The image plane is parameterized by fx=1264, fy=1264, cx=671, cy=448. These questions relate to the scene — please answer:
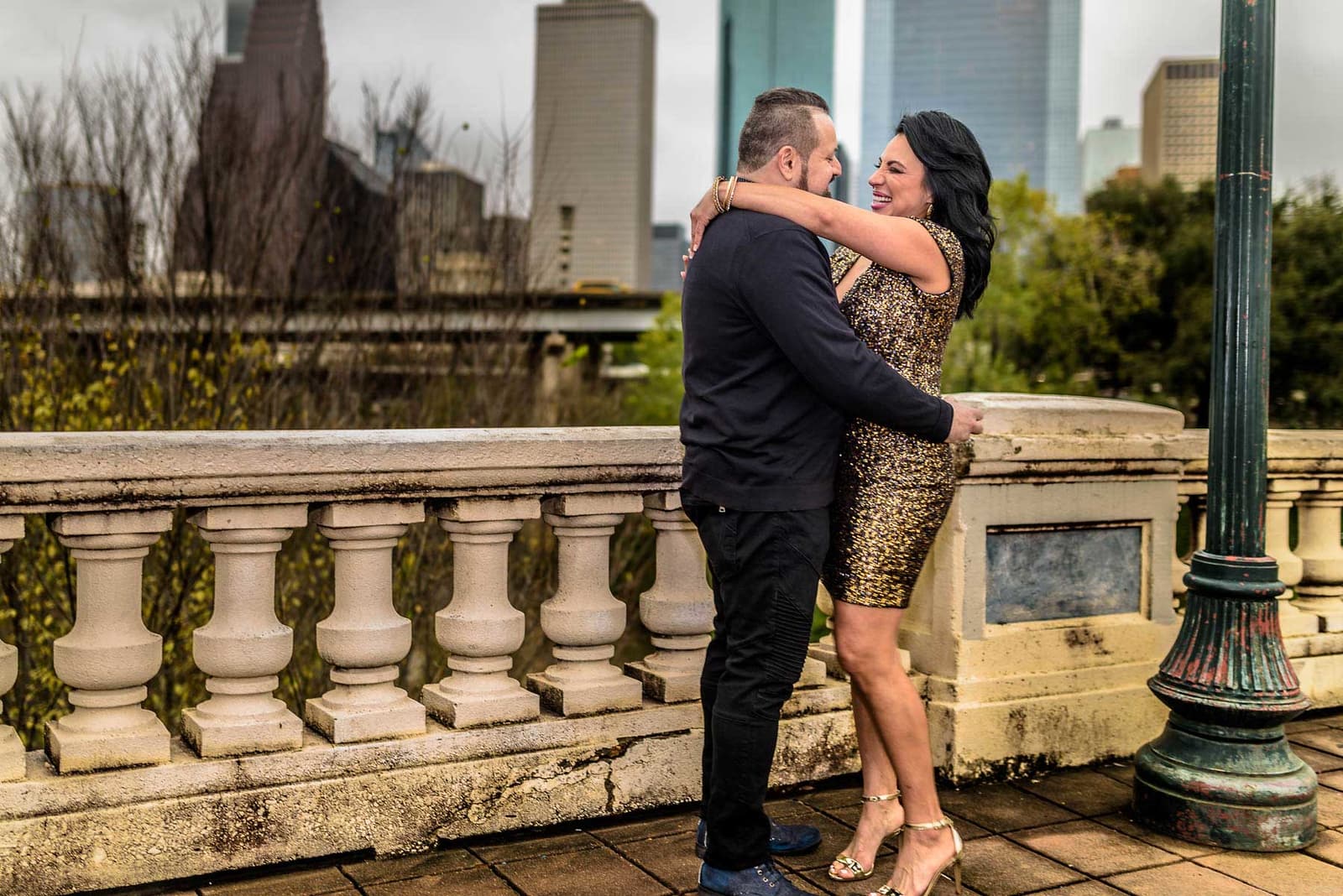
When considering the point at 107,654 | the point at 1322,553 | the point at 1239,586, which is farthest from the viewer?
the point at 1322,553

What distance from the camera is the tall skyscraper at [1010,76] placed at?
185m

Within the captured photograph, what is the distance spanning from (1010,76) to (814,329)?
203m

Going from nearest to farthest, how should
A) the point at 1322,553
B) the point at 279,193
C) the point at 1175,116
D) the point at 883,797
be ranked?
1. the point at 883,797
2. the point at 1322,553
3. the point at 279,193
4. the point at 1175,116

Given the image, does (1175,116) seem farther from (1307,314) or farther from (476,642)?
(476,642)

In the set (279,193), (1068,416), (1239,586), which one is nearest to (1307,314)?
(279,193)

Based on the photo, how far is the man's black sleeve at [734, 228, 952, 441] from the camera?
2.81 metres

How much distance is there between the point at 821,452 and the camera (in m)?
3.00

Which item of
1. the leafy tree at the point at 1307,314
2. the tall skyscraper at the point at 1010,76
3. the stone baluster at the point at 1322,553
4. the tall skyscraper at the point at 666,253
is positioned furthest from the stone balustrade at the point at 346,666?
the tall skyscraper at the point at 1010,76

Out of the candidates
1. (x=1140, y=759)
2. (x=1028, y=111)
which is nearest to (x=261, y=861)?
(x=1140, y=759)

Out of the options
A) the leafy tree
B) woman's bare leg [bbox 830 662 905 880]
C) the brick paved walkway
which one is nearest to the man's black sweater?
woman's bare leg [bbox 830 662 905 880]

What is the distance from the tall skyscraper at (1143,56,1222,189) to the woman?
10936 cm

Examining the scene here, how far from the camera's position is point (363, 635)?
134 inches

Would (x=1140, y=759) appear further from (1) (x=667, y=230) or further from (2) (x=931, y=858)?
(1) (x=667, y=230)

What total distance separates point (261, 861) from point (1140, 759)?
2.56 meters
